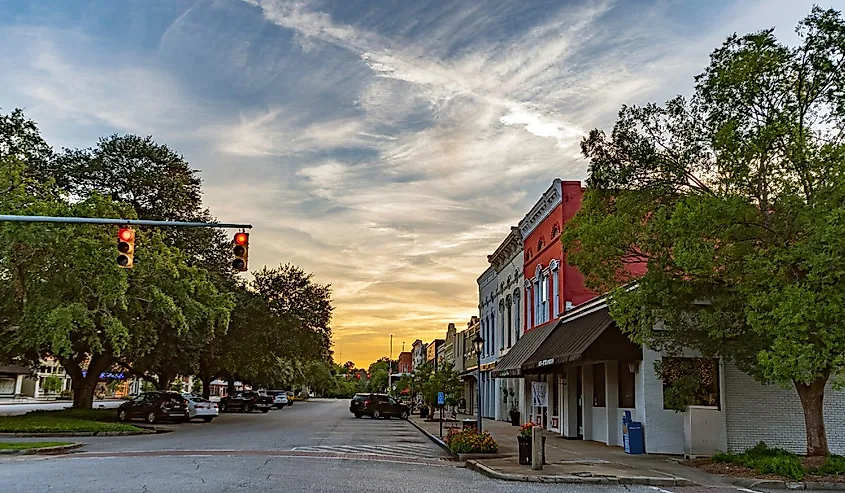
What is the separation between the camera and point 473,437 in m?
21.4

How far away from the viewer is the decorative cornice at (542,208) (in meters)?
30.3

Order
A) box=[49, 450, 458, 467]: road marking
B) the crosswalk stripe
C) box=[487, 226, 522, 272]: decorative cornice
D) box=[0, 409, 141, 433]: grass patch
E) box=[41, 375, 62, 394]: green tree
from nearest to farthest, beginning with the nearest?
box=[49, 450, 458, 467]: road marking < the crosswalk stripe < box=[0, 409, 141, 433]: grass patch < box=[487, 226, 522, 272]: decorative cornice < box=[41, 375, 62, 394]: green tree

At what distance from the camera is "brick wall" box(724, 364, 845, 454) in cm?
2092

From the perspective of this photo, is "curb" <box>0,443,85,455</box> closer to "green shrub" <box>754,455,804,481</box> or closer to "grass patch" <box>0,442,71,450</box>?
"grass patch" <box>0,442,71,450</box>

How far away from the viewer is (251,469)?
52.8 feet

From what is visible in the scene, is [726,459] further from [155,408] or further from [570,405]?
[155,408]

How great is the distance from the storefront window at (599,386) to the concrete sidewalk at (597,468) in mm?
2926

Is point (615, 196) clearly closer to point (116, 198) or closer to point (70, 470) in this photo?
point (70, 470)

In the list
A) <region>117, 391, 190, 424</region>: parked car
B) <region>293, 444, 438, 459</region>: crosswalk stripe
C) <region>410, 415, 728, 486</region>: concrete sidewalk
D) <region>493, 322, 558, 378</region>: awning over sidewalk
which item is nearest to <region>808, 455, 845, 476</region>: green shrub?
<region>410, 415, 728, 486</region>: concrete sidewalk

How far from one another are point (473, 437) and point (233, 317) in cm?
2557

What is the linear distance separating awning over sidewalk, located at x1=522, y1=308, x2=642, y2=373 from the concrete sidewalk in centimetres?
262

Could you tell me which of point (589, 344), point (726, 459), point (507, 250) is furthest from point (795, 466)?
point (507, 250)

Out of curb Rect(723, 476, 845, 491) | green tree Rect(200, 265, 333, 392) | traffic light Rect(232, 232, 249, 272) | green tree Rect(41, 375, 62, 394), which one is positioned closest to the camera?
traffic light Rect(232, 232, 249, 272)

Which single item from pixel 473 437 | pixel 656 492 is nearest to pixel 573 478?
pixel 656 492
